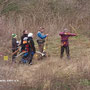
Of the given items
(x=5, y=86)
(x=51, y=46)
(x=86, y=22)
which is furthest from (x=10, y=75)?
(x=86, y=22)

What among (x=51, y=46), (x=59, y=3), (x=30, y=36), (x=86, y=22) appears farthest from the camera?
(x=59, y=3)

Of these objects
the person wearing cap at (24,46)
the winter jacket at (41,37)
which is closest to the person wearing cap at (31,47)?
the person wearing cap at (24,46)

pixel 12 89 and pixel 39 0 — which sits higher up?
pixel 39 0

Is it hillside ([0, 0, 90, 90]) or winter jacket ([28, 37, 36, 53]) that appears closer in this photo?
hillside ([0, 0, 90, 90])

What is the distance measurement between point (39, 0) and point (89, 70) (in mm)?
12318

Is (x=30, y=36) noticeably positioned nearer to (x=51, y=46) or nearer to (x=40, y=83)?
(x=40, y=83)

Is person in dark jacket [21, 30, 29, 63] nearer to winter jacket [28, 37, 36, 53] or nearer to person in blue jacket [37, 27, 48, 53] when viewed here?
winter jacket [28, 37, 36, 53]

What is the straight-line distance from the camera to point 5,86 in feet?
21.8

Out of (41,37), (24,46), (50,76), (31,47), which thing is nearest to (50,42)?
(41,37)

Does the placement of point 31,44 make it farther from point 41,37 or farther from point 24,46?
point 41,37

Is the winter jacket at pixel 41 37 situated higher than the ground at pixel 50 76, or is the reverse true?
the winter jacket at pixel 41 37

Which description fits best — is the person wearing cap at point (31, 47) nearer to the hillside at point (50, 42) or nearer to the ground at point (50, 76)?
the hillside at point (50, 42)

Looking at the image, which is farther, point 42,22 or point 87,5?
point 87,5

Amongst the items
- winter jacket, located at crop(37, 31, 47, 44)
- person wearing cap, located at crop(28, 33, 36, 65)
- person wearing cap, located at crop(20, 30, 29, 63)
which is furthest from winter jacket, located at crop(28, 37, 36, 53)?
winter jacket, located at crop(37, 31, 47, 44)
